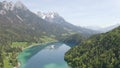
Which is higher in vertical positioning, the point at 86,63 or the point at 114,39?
the point at 114,39

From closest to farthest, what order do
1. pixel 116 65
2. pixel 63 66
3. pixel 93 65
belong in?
1. pixel 116 65
2. pixel 93 65
3. pixel 63 66

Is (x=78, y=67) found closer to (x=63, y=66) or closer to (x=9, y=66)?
(x=63, y=66)

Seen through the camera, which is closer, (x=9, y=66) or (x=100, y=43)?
(x=9, y=66)

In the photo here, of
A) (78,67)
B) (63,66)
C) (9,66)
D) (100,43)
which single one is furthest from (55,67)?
(100,43)

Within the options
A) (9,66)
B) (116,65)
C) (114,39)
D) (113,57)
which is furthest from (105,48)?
(9,66)

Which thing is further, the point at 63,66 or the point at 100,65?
the point at 63,66

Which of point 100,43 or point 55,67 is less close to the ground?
point 100,43

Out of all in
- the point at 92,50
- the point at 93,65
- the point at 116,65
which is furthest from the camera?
the point at 92,50

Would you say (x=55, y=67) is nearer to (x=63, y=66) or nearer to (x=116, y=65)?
(x=63, y=66)

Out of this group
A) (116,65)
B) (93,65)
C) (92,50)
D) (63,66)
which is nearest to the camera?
(116,65)
